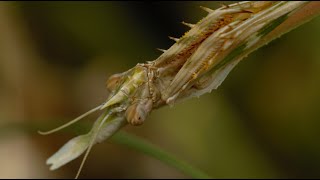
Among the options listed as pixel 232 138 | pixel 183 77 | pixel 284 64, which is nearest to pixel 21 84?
pixel 232 138

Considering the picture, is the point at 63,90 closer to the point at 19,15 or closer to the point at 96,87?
the point at 96,87

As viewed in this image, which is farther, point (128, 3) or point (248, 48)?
point (128, 3)

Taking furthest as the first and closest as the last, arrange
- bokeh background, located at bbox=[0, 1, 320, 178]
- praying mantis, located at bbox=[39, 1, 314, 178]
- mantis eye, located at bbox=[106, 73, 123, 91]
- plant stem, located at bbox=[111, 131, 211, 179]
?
bokeh background, located at bbox=[0, 1, 320, 178], plant stem, located at bbox=[111, 131, 211, 179], mantis eye, located at bbox=[106, 73, 123, 91], praying mantis, located at bbox=[39, 1, 314, 178]

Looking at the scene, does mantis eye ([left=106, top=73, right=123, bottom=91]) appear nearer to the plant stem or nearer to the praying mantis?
the praying mantis

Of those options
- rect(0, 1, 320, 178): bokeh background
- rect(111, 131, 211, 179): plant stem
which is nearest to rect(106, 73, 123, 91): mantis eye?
rect(111, 131, 211, 179): plant stem

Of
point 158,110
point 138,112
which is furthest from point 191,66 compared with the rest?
point 158,110

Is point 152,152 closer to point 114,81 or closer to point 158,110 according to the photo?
point 114,81

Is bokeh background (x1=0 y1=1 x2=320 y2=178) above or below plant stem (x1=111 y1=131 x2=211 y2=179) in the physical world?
below
